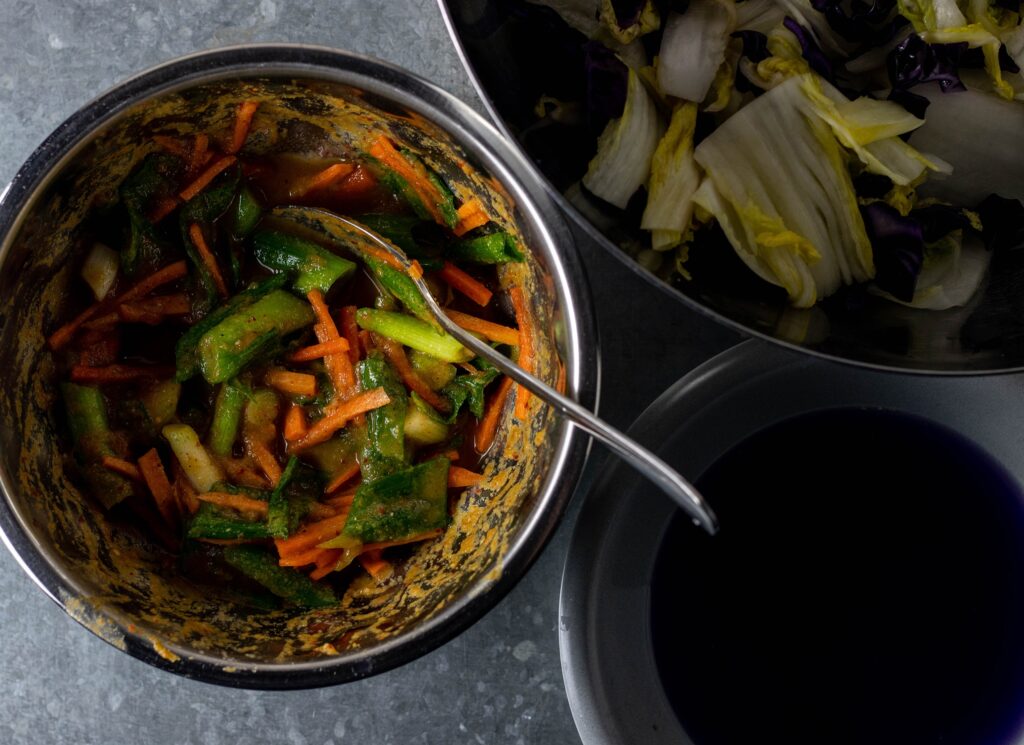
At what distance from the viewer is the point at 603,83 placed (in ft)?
3.17

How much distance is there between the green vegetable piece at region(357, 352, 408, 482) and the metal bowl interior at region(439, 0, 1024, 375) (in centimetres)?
29

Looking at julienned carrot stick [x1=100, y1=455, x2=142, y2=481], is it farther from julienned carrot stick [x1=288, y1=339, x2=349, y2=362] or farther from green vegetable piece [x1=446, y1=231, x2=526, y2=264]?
green vegetable piece [x1=446, y1=231, x2=526, y2=264]

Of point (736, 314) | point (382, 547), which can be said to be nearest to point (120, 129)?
point (382, 547)

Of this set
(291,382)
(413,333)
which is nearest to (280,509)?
(291,382)

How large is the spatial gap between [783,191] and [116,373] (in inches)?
31.4

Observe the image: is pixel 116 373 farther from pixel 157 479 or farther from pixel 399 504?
pixel 399 504

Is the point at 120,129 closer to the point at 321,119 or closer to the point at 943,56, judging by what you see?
the point at 321,119

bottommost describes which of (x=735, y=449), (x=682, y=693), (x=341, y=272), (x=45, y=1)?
(x=682, y=693)

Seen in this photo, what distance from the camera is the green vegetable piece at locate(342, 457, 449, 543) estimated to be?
1020 mm

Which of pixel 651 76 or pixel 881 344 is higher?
pixel 651 76

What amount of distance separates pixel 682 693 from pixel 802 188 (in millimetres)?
662

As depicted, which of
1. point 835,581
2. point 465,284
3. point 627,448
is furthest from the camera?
point 835,581

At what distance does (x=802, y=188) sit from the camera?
3.35 feet

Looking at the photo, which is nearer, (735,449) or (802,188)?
(802,188)
